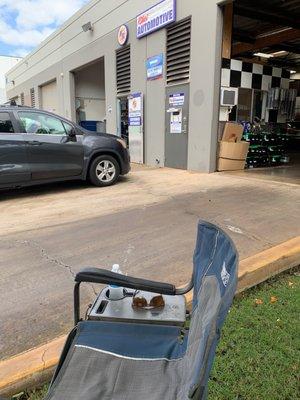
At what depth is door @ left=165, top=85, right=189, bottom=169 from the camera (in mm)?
8078

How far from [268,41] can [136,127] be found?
532 centimetres

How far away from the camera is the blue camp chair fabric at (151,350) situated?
1206 millimetres

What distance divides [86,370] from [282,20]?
397 inches

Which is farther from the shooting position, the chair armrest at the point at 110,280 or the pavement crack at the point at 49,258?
the pavement crack at the point at 49,258

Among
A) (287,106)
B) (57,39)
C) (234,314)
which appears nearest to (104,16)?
(57,39)

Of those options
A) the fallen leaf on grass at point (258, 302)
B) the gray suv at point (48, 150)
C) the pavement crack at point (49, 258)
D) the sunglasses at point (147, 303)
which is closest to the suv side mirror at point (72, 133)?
the gray suv at point (48, 150)

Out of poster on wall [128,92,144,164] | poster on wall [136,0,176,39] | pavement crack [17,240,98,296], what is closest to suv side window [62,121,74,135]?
pavement crack [17,240,98,296]

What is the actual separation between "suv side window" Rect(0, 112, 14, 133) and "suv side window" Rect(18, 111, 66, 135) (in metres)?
0.19

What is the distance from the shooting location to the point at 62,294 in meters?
2.69

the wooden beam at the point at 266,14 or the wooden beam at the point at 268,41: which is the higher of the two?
the wooden beam at the point at 266,14

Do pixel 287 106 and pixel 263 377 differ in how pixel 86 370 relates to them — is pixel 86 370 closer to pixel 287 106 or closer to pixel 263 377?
pixel 263 377

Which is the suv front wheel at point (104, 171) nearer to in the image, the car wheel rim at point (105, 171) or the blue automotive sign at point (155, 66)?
the car wheel rim at point (105, 171)

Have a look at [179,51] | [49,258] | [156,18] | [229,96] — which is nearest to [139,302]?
[49,258]

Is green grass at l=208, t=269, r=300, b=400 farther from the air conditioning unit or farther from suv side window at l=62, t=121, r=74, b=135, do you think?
the air conditioning unit
